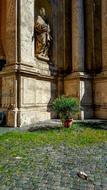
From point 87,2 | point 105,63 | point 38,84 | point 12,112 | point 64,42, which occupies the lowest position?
point 12,112

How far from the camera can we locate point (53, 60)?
12.6 meters

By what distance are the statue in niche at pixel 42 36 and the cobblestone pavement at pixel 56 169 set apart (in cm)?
699

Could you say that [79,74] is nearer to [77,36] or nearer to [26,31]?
[77,36]

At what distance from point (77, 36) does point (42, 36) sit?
1.95 metres

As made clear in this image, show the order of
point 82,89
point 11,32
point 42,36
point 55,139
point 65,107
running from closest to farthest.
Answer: point 55,139 → point 65,107 → point 11,32 → point 42,36 → point 82,89

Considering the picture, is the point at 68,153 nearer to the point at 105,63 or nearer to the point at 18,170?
the point at 18,170

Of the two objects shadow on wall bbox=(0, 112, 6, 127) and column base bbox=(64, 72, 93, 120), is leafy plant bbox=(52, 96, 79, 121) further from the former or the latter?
column base bbox=(64, 72, 93, 120)

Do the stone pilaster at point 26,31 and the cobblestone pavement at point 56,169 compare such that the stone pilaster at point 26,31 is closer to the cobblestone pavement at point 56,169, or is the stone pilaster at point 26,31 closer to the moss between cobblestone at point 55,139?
the moss between cobblestone at point 55,139

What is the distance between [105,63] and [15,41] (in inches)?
186

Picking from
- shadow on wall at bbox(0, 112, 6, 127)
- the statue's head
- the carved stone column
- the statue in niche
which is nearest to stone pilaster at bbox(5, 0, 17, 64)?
the statue in niche

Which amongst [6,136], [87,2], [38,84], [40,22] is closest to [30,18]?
[40,22]

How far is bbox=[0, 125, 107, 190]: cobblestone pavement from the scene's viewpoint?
127 inches

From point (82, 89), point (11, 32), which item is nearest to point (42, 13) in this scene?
point (11, 32)

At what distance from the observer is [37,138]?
254 inches
